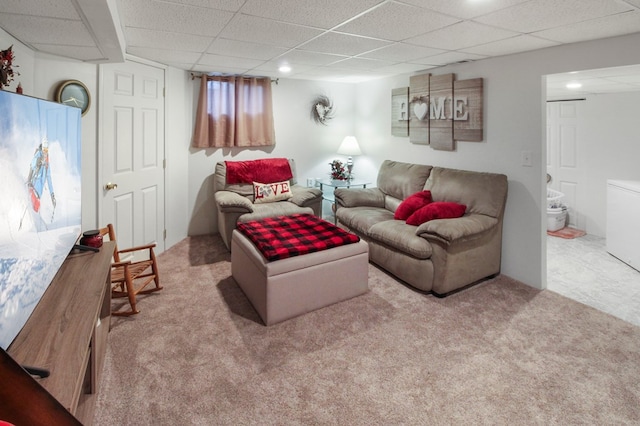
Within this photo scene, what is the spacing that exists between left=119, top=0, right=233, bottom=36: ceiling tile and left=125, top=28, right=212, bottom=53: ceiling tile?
0.13m

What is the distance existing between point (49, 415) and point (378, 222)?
10.3ft

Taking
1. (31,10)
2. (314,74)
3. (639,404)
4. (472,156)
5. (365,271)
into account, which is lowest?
(639,404)

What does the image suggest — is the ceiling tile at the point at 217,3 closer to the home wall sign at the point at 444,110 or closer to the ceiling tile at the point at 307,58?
the ceiling tile at the point at 307,58

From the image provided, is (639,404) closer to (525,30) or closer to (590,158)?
(525,30)

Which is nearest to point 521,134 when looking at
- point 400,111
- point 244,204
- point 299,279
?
point 400,111

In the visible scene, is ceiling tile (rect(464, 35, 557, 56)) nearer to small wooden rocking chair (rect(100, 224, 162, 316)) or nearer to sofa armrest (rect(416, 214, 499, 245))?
sofa armrest (rect(416, 214, 499, 245))

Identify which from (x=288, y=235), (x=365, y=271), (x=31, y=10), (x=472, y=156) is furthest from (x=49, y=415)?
(x=472, y=156)

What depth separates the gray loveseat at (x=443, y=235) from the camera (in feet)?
9.79

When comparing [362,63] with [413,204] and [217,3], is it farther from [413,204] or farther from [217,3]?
[217,3]

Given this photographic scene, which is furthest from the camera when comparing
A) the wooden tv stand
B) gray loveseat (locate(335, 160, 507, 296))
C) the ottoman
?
gray loveseat (locate(335, 160, 507, 296))

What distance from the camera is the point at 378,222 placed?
12.0ft

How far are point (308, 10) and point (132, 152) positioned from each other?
2367mm

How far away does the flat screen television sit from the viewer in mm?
1136

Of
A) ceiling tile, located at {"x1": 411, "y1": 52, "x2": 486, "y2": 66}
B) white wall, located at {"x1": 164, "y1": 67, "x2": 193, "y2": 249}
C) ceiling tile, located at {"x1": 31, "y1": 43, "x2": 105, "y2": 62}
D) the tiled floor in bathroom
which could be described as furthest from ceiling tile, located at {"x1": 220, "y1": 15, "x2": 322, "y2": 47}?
the tiled floor in bathroom
